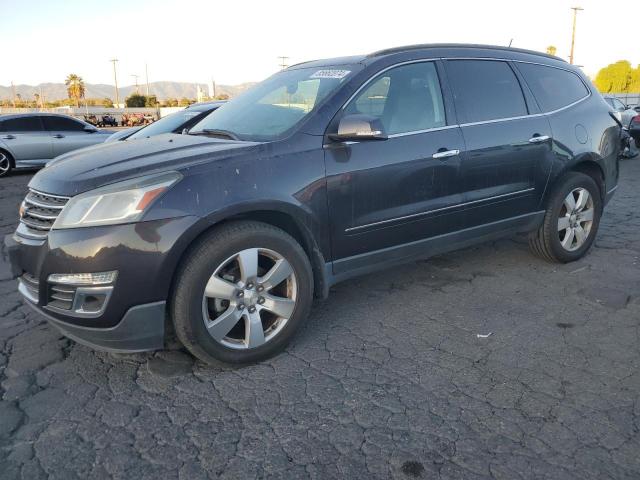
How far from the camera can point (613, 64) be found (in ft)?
226

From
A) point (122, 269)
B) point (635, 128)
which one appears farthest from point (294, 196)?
point (635, 128)

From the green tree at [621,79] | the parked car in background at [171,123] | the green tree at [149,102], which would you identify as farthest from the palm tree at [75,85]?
the parked car in background at [171,123]

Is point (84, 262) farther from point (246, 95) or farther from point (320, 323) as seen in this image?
point (246, 95)

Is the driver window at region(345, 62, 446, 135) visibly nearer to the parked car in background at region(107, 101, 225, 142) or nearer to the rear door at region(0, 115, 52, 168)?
the parked car in background at region(107, 101, 225, 142)

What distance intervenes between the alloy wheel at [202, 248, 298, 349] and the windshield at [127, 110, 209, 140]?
458 cm

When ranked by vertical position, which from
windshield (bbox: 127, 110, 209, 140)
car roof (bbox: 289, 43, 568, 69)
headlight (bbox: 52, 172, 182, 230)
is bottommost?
headlight (bbox: 52, 172, 182, 230)

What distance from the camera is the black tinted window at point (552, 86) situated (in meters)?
4.47

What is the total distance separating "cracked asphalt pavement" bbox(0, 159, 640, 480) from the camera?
2270 millimetres

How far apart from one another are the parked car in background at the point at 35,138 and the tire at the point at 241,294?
10.7 metres

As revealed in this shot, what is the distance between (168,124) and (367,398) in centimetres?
576

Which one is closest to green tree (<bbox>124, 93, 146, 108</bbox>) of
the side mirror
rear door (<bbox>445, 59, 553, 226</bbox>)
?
rear door (<bbox>445, 59, 553, 226</bbox>)

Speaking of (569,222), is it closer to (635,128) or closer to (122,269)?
(122,269)

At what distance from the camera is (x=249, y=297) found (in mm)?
2996

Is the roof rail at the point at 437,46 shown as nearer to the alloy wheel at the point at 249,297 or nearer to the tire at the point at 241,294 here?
the tire at the point at 241,294
